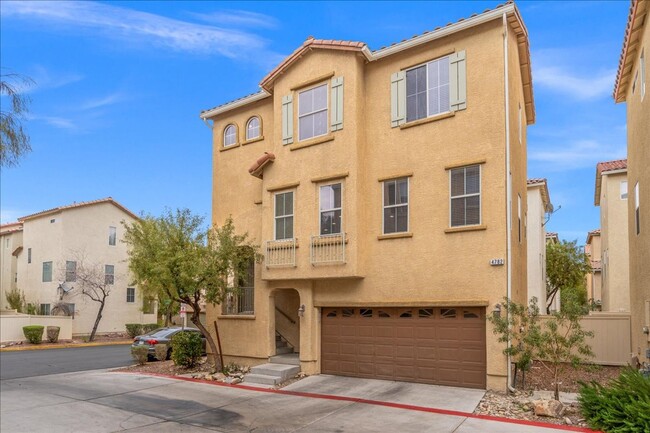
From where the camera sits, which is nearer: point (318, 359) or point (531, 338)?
point (531, 338)

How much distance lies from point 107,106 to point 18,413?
1422 cm

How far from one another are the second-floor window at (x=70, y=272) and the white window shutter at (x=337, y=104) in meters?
27.2

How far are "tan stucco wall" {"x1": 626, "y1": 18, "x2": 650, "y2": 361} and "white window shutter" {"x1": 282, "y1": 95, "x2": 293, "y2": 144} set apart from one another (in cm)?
1000

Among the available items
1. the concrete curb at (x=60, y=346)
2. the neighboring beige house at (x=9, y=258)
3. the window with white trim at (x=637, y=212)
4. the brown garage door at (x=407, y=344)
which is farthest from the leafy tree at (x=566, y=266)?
the neighboring beige house at (x=9, y=258)

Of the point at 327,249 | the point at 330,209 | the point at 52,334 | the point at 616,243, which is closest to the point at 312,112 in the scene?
the point at 330,209

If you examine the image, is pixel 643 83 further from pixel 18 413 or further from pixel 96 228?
pixel 96 228

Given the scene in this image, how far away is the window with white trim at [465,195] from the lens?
13.3m

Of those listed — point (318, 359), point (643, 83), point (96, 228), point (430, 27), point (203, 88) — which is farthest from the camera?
point (96, 228)

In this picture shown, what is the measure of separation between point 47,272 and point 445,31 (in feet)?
108

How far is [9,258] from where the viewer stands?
41.0 metres

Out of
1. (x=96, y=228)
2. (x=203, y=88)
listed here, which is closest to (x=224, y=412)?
(x=203, y=88)

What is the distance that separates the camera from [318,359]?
15.8 m

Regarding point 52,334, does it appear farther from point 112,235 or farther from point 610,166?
point 610,166

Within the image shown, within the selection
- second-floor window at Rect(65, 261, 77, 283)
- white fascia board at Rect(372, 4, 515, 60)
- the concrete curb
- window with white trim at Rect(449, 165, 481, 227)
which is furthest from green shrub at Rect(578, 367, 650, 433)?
second-floor window at Rect(65, 261, 77, 283)
